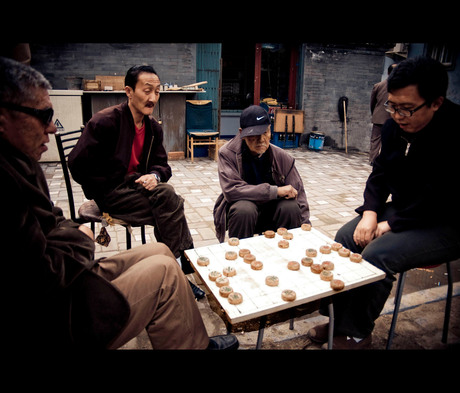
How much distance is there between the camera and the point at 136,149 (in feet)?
10.0

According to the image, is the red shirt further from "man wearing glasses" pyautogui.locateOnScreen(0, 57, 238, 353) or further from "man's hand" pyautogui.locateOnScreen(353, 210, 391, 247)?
"man's hand" pyautogui.locateOnScreen(353, 210, 391, 247)

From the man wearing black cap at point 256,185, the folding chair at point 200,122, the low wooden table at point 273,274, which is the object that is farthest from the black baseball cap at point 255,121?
the folding chair at point 200,122

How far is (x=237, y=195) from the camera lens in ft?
9.64

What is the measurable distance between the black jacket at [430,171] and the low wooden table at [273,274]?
49cm

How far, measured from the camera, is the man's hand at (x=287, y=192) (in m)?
2.95

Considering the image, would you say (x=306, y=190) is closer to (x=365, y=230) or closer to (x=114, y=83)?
(x=365, y=230)

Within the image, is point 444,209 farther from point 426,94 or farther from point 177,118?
point 177,118

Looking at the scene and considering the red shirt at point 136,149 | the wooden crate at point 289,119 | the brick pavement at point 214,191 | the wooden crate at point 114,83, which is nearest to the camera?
the red shirt at point 136,149

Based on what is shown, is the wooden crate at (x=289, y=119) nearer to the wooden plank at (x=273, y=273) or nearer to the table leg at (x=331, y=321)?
the wooden plank at (x=273, y=273)

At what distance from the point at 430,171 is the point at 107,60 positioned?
8989mm

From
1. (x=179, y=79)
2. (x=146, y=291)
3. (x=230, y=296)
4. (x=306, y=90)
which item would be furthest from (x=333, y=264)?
(x=306, y=90)

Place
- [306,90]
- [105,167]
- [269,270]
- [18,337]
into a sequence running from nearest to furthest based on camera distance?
[18,337] < [269,270] < [105,167] < [306,90]

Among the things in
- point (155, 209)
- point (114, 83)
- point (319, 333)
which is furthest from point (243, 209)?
point (114, 83)

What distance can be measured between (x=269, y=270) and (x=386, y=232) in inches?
36.0
